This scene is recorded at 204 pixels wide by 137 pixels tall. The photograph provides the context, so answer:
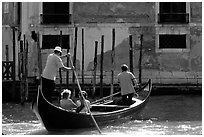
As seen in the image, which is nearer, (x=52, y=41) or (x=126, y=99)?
(x=126, y=99)

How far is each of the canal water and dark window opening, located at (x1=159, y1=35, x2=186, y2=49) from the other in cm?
228

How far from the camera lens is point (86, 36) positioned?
1503 cm

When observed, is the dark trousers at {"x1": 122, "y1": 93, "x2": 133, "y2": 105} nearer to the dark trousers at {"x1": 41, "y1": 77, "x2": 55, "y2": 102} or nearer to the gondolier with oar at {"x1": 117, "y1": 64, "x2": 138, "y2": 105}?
the gondolier with oar at {"x1": 117, "y1": 64, "x2": 138, "y2": 105}

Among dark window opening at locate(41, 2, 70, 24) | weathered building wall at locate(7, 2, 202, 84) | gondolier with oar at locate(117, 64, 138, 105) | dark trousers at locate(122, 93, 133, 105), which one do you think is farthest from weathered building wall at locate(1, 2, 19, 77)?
gondolier with oar at locate(117, 64, 138, 105)

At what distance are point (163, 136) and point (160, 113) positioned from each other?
11.3ft

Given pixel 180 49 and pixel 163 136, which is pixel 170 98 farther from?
pixel 163 136

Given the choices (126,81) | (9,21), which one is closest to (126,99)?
(126,81)

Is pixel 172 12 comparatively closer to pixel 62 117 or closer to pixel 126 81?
pixel 126 81

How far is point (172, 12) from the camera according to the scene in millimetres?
15016

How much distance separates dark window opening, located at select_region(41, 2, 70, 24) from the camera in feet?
49.4

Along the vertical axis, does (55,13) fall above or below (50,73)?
above

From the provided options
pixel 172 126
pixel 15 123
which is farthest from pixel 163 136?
pixel 15 123

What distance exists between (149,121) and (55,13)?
22.5 feet

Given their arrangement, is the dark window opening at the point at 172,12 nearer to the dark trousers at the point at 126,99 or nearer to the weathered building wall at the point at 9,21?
the weathered building wall at the point at 9,21
